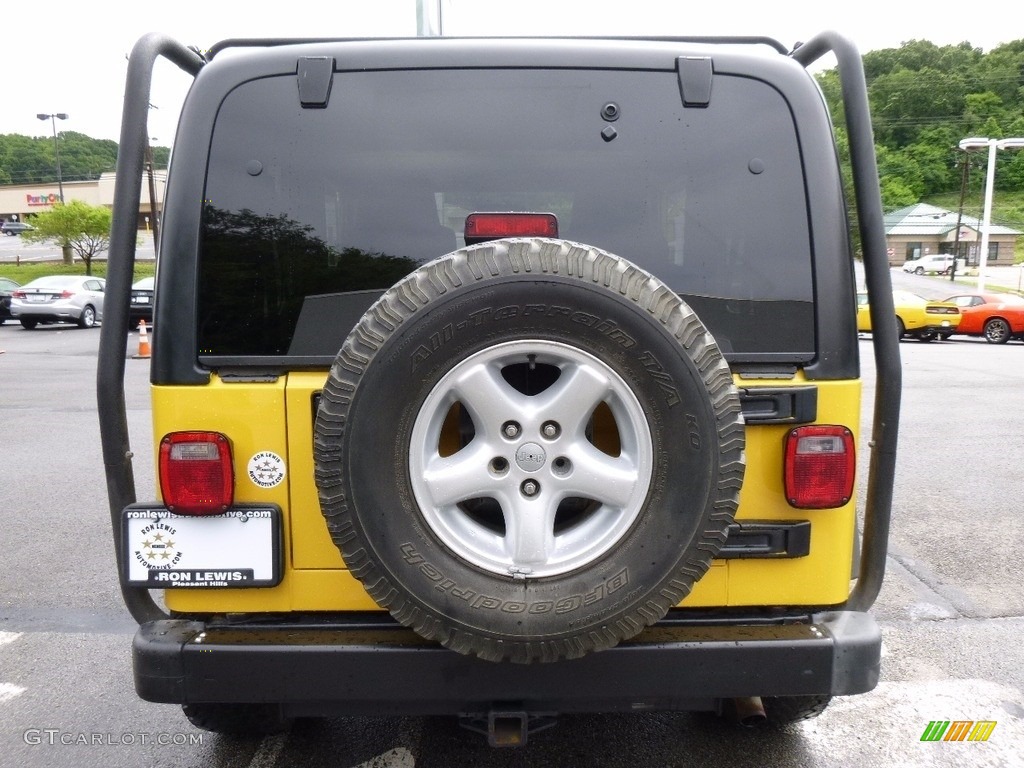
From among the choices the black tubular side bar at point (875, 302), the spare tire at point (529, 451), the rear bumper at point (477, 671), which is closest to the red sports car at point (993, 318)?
the black tubular side bar at point (875, 302)

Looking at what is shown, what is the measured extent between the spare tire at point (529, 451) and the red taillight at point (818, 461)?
0.39 meters

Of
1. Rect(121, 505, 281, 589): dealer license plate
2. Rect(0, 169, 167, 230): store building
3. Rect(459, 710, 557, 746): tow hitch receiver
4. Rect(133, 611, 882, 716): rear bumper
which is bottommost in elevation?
Rect(459, 710, 557, 746): tow hitch receiver

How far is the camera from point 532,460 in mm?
1947

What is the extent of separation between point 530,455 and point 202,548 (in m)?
1.00

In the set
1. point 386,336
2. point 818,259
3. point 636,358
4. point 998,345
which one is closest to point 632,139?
point 818,259

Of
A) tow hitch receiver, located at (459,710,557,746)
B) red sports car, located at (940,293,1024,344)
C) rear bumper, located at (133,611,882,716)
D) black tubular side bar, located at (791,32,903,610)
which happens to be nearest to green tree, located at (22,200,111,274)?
red sports car, located at (940,293,1024,344)

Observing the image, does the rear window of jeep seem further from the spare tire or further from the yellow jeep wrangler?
the spare tire

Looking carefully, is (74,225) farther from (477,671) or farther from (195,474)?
(477,671)

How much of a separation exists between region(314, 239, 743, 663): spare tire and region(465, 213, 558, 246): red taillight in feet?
1.15

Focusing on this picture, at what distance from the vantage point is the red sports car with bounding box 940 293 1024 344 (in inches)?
837

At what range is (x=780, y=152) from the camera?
7.55ft

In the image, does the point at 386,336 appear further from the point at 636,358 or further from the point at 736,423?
the point at 736,423

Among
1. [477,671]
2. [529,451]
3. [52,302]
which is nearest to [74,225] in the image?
[52,302]

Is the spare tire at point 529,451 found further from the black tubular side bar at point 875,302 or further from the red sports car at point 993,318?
the red sports car at point 993,318
